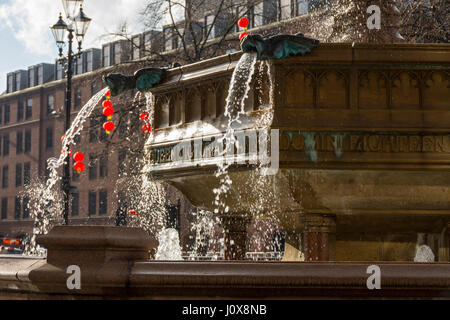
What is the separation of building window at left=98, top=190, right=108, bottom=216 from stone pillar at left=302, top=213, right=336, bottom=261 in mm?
54084

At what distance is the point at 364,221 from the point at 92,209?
56.1 meters

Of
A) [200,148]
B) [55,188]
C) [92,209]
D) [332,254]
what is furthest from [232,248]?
[92,209]

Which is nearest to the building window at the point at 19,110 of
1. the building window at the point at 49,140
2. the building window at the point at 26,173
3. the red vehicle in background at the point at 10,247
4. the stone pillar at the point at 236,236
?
the building window at the point at 26,173

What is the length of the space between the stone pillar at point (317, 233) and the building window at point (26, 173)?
204 ft

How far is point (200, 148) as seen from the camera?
6.60 m

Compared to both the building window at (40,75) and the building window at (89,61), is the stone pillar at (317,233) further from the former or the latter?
the building window at (40,75)

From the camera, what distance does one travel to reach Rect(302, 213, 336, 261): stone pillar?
22.3 ft

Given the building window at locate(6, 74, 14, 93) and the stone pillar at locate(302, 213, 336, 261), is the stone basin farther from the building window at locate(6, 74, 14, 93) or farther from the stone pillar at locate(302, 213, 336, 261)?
the building window at locate(6, 74, 14, 93)

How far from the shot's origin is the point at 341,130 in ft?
19.4

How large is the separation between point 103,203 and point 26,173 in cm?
1066

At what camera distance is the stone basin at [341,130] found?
19.4ft

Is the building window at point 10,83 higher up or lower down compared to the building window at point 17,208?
higher up

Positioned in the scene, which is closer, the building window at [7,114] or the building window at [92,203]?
the building window at [92,203]
